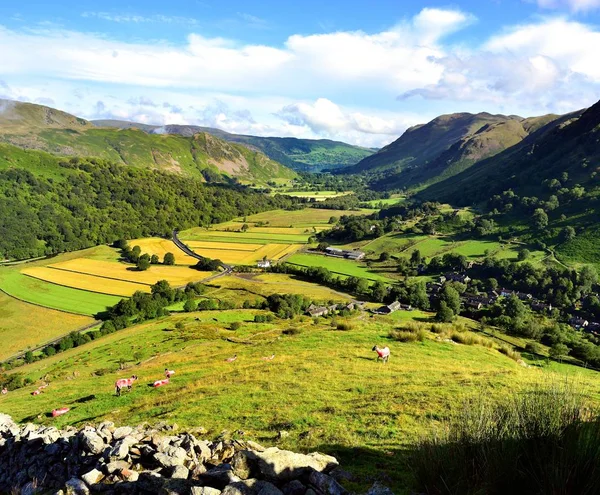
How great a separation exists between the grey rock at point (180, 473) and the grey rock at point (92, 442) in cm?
430

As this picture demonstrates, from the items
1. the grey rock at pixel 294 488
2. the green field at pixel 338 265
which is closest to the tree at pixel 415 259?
the green field at pixel 338 265

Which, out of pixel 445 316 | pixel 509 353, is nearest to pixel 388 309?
pixel 445 316

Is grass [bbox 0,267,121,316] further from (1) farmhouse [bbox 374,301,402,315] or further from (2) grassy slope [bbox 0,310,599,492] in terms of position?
(1) farmhouse [bbox 374,301,402,315]

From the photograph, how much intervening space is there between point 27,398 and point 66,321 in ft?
188

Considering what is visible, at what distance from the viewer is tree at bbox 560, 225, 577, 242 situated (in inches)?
5005

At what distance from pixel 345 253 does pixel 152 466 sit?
5384 inches

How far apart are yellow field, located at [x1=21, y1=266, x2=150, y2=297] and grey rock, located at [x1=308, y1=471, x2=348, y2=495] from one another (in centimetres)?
Answer: 9985

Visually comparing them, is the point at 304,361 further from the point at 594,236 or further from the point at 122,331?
the point at 594,236

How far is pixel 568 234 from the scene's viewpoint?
128 meters

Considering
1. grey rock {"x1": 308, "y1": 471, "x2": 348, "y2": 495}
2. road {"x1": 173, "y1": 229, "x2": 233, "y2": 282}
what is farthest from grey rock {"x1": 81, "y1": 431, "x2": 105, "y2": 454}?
road {"x1": 173, "y1": 229, "x2": 233, "y2": 282}

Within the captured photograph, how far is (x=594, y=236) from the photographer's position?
4904 inches

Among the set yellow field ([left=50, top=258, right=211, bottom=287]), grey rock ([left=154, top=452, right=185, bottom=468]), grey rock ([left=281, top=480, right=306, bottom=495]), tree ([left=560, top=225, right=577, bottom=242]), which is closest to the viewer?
grey rock ([left=281, top=480, right=306, bottom=495])

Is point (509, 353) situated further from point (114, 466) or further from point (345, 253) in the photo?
point (345, 253)

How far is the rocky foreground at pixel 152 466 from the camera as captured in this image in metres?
8.66
